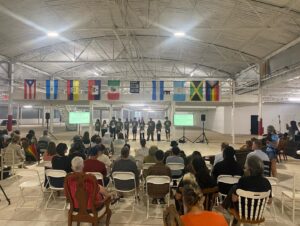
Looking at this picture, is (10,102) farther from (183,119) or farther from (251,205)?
(251,205)

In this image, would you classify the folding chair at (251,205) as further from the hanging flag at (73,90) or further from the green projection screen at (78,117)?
the hanging flag at (73,90)

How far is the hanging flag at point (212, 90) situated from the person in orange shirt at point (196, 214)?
11326 millimetres

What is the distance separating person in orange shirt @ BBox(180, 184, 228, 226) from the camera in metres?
2.10

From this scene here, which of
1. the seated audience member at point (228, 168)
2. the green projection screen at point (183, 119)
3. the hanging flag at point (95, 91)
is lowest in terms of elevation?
the seated audience member at point (228, 168)

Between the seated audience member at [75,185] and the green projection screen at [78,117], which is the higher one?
the green projection screen at [78,117]

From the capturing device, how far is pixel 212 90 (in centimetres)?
1320

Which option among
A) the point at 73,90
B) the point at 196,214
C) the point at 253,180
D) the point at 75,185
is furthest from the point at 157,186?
the point at 73,90

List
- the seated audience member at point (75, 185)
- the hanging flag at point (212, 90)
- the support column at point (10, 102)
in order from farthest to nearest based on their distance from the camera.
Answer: the support column at point (10, 102) < the hanging flag at point (212, 90) < the seated audience member at point (75, 185)

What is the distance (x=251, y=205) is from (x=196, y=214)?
53.5 inches

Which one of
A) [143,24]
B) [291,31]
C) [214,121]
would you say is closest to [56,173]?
[143,24]

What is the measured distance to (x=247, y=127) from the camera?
22062 mm

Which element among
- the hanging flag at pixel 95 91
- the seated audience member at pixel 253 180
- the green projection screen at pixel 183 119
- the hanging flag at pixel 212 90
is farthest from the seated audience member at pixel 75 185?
the green projection screen at pixel 183 119

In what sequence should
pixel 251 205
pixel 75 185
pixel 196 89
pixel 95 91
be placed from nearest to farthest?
pixel 251 205 < pixel 75 185 < pixel 196 89 < pixel 95 91

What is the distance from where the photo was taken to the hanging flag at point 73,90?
13.8 meters
